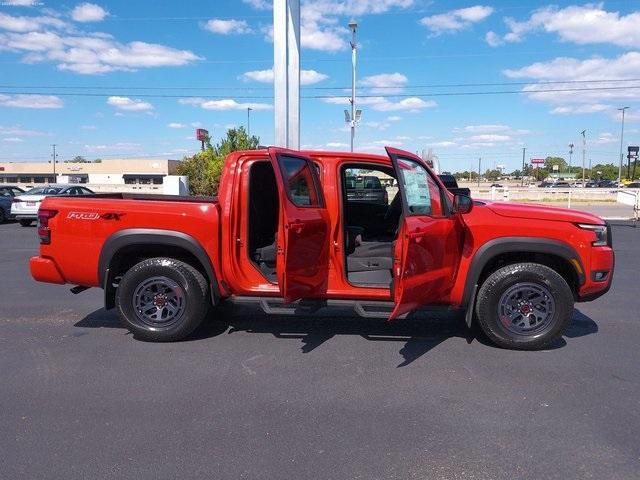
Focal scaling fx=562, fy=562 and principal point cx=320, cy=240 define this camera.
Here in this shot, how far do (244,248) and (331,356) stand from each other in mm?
1308

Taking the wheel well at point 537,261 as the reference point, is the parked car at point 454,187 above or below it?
above

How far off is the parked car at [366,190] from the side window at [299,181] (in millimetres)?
980

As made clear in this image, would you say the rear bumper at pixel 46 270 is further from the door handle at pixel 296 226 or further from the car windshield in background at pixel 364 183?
the car windshield in background at pixel 364 183

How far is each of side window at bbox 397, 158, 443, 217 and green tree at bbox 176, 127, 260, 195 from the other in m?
28.0

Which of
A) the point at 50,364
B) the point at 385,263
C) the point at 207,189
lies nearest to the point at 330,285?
the point at 385,263

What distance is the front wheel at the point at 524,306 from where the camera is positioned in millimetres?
5164

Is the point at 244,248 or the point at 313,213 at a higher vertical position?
the point at 313,213

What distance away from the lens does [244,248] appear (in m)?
5.38

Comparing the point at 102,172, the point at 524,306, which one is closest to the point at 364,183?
the point at 524,306

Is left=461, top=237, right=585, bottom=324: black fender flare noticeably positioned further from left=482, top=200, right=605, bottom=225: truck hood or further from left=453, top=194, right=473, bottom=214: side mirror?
left=453, top=194, right=473, bottom=214: side mirror

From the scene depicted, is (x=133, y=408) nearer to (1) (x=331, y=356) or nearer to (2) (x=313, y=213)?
(1) (x=331, y=356)

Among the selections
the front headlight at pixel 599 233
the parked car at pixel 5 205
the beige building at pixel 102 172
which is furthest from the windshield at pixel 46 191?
the beige building at pixel 102 172

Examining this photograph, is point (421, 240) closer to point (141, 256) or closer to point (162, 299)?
point (162, 299)

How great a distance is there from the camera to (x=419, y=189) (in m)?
5.01
